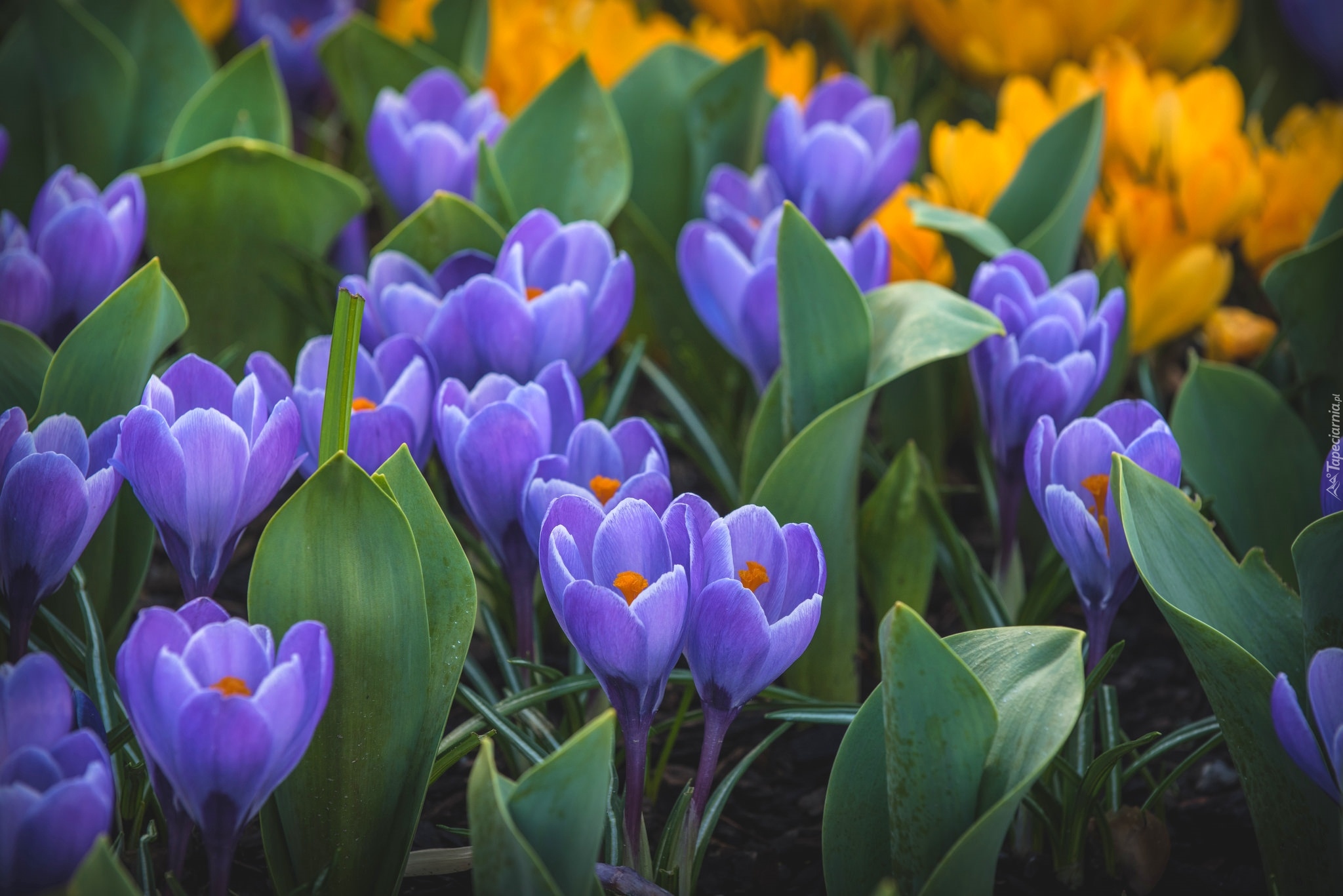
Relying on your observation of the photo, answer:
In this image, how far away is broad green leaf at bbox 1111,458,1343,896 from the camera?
27.0 inches

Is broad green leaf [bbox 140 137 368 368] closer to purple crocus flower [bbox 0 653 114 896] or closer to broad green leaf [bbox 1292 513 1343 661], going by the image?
purple crocus flower [bbox 0 653 114 896]

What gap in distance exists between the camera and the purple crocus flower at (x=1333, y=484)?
763mm

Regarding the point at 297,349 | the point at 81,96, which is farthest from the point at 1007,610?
the point at 81,96

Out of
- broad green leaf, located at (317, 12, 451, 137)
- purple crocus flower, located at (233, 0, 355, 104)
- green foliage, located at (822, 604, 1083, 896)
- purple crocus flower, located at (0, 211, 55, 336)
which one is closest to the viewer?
green foliage, located at (822, 604, 1083, 896)

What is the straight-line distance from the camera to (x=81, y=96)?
138 cm

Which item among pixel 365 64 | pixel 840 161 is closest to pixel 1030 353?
pixel 840 161

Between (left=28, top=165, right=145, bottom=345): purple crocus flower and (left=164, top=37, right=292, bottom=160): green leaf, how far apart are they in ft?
0.60

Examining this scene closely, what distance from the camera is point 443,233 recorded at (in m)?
1.08

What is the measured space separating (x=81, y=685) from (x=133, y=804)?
5.2 inches

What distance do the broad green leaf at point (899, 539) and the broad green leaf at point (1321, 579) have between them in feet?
1.07

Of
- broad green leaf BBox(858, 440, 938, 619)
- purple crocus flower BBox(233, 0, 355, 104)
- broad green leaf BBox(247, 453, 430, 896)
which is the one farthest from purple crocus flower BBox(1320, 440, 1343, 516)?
purple crocus flower BBox(233, 0, 355, 104)

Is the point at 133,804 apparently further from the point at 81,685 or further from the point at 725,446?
the point at 725,446

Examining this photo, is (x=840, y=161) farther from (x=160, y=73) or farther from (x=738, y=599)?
(x=160, y=73)

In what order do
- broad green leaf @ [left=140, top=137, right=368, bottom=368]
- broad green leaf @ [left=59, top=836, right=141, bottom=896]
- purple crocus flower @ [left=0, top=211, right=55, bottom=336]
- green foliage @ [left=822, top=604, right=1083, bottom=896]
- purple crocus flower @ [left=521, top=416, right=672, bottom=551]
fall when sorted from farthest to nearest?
broad green leaf @ [left=140, top=137, right=368, bottom=368]
purple crocus flower @ [left=0, top=211, right=55, bottom=336]
purple crocus flower @ [left=521, top=416, right=672, bottom=551]
green foliage @ [left=822, top=604, right=1083, bottom=896]
broad green leaf @ [left=59, top=836, right=141, bottom=896]
